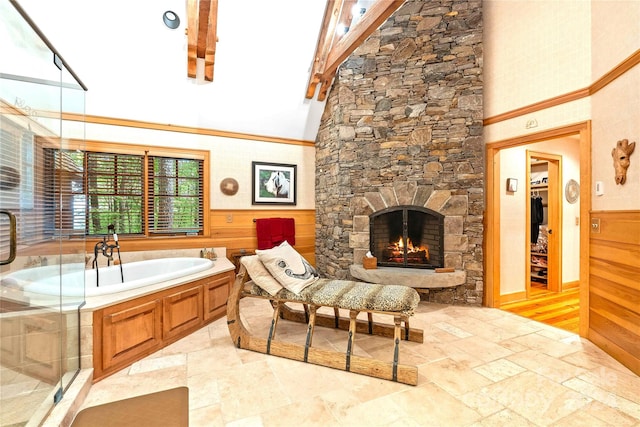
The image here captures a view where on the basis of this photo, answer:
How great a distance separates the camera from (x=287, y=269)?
2617 millimetres

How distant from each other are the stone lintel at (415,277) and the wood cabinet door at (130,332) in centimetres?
247

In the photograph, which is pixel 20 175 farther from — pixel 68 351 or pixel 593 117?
pixel 593 117

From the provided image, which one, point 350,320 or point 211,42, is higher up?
point 211,42

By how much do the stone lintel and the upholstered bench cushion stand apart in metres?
1.25

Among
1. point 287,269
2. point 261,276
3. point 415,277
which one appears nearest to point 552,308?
point 415,277

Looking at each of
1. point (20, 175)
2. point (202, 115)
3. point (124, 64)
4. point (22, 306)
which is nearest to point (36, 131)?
point (20, 175)

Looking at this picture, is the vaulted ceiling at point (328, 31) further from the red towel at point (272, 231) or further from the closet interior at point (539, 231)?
the closet interior at point (539, 231)

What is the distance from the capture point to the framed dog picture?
4758 millimetres

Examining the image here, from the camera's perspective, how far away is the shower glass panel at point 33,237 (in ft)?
4.91

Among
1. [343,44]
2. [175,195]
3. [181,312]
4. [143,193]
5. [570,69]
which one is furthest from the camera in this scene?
[175,195]

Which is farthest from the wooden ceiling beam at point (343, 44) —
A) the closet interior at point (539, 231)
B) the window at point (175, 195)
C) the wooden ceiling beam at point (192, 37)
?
the closet interior at point (539, 231)

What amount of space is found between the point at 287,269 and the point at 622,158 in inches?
115

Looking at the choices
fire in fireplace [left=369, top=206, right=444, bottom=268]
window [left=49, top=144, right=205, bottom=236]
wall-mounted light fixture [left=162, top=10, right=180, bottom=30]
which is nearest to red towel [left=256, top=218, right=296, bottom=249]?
window [left=49, top=144, right=205, bottom=236]

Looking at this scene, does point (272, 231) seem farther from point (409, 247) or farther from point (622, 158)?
point (622, 158)
